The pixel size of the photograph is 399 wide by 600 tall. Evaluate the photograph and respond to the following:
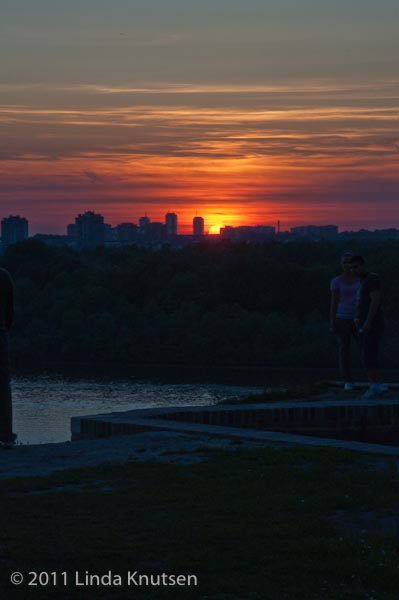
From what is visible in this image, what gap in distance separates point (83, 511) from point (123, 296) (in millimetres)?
73387

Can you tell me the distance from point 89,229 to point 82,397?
135 m

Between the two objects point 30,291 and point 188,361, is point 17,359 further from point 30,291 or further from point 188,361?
point 30,291

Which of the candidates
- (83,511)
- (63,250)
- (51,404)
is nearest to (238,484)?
(83,511)

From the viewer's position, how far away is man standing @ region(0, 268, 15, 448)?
8.95 m

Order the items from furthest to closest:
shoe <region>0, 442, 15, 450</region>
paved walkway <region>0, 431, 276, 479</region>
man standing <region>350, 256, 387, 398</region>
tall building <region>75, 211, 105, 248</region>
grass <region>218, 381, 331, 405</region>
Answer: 1. tall building <region>75, 211, 105, 248</region>
2. grass <region>218, 381, 331, 405</region>
3. man standing <region>350, 256, 387, 398</region>
4. shoe <region>0, 442, 15, 450</region>
5. paved walkway <region>0, 431, 276, 479</region>

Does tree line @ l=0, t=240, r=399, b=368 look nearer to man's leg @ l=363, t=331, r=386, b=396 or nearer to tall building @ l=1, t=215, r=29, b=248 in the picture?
man's leg @ l=363, t=331, r=386, b=396

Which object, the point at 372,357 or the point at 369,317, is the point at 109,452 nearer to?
the point at 369,317

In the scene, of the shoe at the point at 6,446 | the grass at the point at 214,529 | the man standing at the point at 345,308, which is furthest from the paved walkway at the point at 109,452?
the man standing at the point at 345,308

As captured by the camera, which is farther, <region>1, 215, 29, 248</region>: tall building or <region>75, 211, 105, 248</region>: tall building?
<region>75, 211, 105, 248</region>: tall building

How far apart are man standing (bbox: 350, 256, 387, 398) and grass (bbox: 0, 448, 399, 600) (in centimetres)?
436

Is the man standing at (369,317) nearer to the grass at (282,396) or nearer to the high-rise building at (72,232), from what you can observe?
the grass at (282,396)

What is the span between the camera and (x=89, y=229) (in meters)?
173

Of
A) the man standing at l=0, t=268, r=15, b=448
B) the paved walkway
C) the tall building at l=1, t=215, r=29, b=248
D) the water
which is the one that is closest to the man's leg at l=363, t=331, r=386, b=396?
the paved walkway

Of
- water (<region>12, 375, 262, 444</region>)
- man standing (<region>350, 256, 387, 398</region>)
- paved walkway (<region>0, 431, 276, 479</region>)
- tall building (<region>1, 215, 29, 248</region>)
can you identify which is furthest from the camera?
tall building (<region>1, 215, 29, 248</region>)
